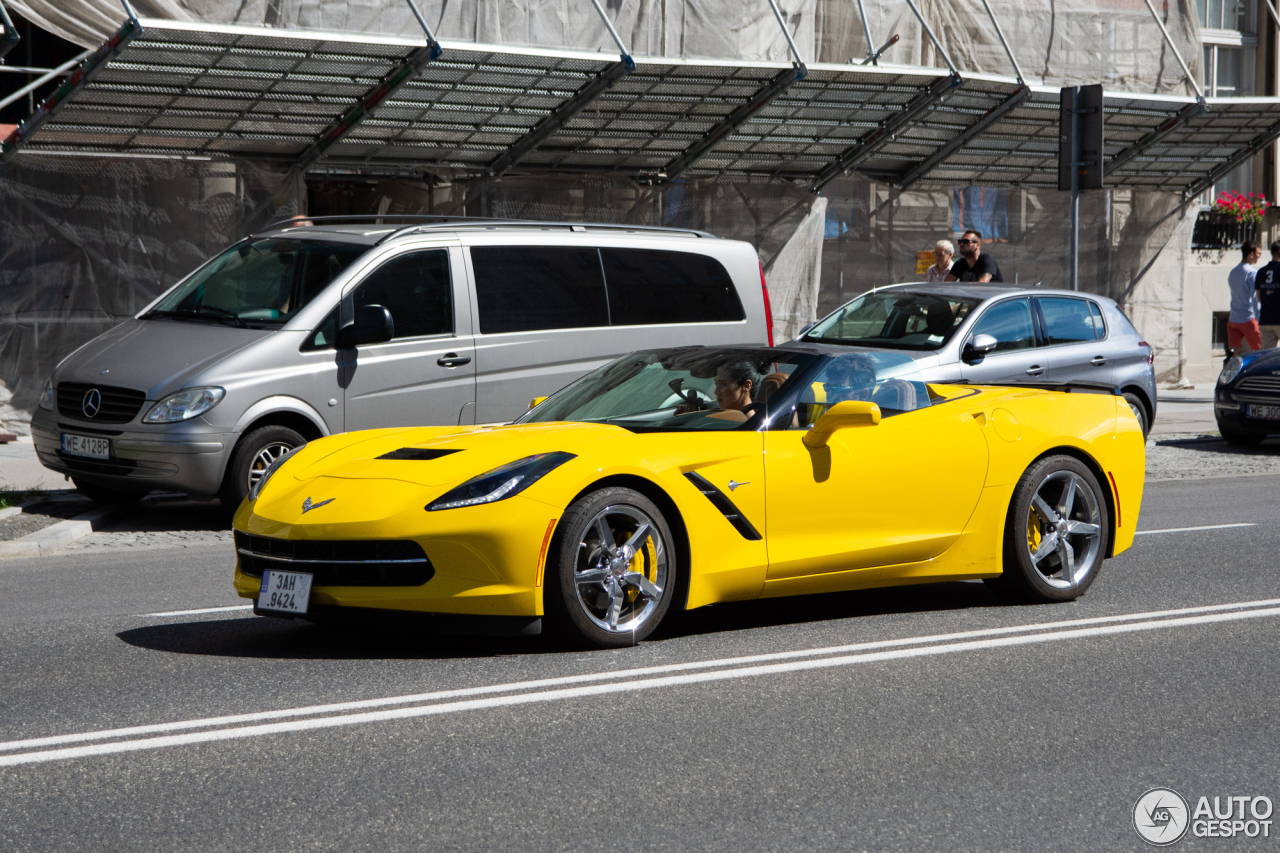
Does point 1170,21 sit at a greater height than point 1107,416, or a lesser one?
greater

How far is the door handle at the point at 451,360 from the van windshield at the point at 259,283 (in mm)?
A: 902

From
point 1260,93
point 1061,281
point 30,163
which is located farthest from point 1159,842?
point 1260,93

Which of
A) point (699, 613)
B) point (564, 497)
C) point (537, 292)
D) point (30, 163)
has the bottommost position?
point (699, 613)

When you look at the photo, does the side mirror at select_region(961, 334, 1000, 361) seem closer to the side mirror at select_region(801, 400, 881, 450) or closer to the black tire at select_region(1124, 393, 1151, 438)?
the black tire at select_region(1124, 393, 1151, 438)

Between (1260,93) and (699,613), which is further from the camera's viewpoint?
(1260,93)

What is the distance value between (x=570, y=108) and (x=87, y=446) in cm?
731

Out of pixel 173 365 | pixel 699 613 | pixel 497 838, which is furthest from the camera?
pixel 173 365

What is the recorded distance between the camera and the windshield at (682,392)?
6613 millimetres

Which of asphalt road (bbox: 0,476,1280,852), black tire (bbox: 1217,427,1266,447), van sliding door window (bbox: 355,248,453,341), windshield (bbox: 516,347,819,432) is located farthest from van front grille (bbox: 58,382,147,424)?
black tire (bbox: 1217,427,1266,447)

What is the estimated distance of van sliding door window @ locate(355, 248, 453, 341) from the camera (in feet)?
34.5

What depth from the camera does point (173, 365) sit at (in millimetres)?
9898

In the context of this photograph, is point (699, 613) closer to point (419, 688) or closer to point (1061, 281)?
point (419, 688)

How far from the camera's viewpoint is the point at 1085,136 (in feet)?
48.9

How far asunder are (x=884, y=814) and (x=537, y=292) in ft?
24.7
